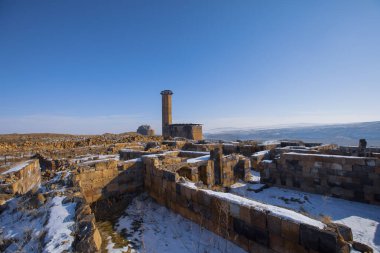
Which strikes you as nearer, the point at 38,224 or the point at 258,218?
the point at 258,218

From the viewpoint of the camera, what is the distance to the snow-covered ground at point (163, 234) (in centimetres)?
471

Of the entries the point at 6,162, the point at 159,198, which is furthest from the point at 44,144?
the point at 159,198

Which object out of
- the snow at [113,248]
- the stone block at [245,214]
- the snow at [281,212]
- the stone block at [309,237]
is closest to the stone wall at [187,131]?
the snow at [113,248]

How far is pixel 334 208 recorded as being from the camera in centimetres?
747

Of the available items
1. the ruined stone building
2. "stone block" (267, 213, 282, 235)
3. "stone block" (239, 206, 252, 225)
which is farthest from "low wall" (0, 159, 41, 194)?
the ruined stone building

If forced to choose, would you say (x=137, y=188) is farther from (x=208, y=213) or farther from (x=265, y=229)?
(x=265, y=229)

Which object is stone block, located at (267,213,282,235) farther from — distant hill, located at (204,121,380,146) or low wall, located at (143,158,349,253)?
distant hill, located at (204,121,380,146)

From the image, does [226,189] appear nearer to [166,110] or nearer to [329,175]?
[329,175]

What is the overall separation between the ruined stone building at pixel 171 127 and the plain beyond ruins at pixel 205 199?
2316cm

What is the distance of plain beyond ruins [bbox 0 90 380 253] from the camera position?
144 inches

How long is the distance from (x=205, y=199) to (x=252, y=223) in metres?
1.34

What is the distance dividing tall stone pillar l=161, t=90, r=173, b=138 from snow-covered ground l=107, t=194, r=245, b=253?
3360cm

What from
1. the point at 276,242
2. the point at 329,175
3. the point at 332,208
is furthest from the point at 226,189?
the point at 276,242

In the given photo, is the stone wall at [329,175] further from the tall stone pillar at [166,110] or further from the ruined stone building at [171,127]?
the tall stone pillar at [166,110]
